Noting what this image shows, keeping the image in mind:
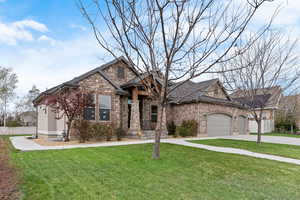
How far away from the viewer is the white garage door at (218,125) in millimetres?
17984

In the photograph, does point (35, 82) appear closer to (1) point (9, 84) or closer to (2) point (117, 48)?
(1) point (9, 84)

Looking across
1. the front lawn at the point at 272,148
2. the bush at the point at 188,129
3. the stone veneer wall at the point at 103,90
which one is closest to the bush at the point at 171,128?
the bush at the point at 188,129

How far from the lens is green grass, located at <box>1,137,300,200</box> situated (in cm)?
400

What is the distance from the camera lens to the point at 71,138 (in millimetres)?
13242

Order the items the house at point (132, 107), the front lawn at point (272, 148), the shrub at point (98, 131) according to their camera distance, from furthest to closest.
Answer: the house at point (132, 107), the shrub at point (98, 131), the front lawn at point (272, 148)

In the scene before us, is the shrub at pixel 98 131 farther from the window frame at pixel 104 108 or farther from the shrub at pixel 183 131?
the shrub at pixel 183 131

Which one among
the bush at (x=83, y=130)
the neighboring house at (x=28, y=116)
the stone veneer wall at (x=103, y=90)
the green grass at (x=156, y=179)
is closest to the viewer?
the green grass at (x=156, y=179)

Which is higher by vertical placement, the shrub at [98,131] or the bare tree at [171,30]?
the bare tree at [171,30]

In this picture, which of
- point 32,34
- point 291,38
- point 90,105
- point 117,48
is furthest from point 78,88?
point 291,38

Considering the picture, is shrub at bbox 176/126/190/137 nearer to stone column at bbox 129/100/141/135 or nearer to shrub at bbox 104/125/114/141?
stone column at bbox 129/100/141/135

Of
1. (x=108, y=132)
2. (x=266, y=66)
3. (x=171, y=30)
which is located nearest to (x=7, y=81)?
(x=108, y=132)

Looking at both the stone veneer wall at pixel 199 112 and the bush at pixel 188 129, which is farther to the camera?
the stone veneer wall at pixel 199 112

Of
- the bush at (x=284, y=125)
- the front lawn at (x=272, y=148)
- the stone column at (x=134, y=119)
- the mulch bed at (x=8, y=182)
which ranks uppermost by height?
the stone column at (x=134, y=119)

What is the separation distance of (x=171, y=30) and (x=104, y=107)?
922 centimetres
